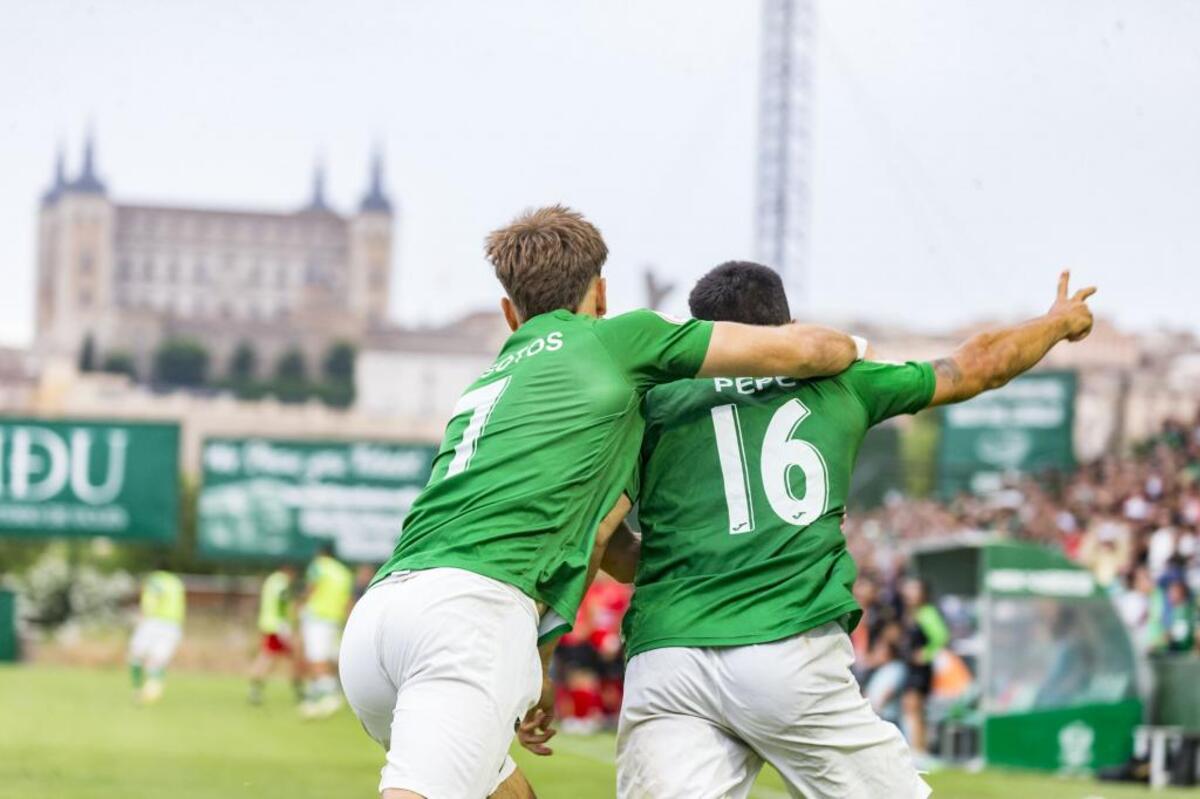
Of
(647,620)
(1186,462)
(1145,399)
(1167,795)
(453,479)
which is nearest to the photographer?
(453,479)

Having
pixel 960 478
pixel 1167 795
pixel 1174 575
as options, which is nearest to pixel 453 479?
pixel 1167 795

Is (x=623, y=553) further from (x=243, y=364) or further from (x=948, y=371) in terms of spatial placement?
(x=243, y=364)

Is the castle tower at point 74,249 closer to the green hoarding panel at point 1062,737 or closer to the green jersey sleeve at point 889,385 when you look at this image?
the green hoarding panel at point 1062,737

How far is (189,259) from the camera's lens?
441ft

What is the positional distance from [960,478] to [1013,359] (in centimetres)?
3052

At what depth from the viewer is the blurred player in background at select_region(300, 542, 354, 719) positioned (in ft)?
67.5

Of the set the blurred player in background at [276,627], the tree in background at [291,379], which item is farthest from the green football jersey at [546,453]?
the tree in background at [291,379]

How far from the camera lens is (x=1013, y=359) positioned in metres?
Result: 4.93

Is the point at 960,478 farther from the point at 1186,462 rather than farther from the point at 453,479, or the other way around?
the point at 453,479

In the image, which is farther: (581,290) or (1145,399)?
(1145,399)

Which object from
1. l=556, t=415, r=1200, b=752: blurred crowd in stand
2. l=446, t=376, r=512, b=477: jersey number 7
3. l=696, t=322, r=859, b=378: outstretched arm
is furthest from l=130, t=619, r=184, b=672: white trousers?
l=696, t=322, r=859, b=378: outstretched arm

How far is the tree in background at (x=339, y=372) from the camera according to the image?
8538 cm

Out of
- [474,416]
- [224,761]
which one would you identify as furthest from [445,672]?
[224,761]

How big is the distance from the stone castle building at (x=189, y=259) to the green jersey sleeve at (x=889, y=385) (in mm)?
118249
